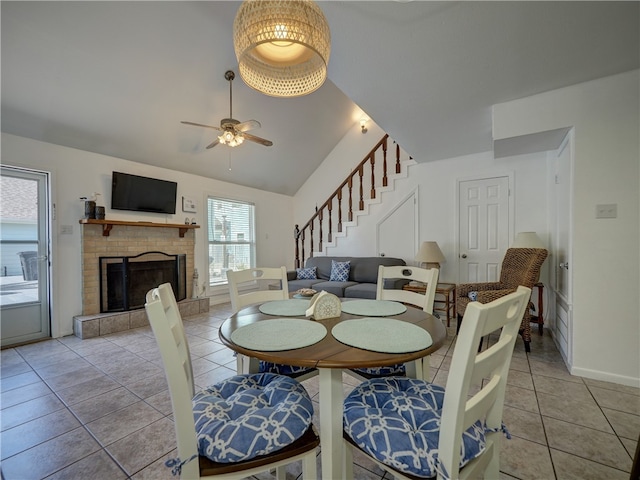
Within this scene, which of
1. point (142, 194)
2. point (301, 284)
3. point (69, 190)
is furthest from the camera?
point (301, 284)

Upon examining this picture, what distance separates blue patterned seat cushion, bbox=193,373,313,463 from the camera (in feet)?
2.97

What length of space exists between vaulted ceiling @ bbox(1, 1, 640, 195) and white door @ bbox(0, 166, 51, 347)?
1.99ft

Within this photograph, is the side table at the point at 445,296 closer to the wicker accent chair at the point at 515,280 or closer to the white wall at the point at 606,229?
the wicker accent chair at the point at 515,280

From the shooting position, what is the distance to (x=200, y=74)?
345 centimetres

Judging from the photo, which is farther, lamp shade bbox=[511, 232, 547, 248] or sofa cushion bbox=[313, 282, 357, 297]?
sofa cushion bbox=[313, 282, 357, 297]

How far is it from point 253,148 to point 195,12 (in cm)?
226

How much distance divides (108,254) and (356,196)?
438 centimetres

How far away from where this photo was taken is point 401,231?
472 centimetres

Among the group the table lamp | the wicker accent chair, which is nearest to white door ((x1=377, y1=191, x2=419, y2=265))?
the table lamp

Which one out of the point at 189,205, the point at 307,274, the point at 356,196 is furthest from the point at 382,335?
the point at 356,196

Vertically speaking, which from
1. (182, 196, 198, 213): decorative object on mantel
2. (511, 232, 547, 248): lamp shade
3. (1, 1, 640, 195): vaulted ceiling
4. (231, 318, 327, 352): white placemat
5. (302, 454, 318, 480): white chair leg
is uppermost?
(1, 1, 640, 195): vaulted ceiling

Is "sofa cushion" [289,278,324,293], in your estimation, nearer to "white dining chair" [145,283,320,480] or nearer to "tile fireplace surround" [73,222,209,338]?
"tile fireplace surround" [73,222,209,338]

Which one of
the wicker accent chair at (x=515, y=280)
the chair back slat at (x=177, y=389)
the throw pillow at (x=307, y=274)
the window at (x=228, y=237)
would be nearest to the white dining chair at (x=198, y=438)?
the chair back slat at (x=177, y=389)

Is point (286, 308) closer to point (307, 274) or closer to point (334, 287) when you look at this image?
point (334, 287)
